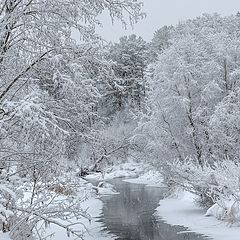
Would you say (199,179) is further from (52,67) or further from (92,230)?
(52,67)

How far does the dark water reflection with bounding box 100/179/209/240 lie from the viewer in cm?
1437

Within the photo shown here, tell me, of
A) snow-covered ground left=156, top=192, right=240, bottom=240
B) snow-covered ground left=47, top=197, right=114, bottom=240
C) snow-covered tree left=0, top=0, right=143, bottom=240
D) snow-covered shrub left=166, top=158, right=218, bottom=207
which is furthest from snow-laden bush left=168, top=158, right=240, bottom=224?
snow-covered tree left=0, top=0, right=143, bottom=240

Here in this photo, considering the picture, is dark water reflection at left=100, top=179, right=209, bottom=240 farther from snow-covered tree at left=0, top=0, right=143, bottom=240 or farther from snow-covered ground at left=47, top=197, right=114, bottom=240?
snow-covered tree at left=0, top=0, right=143, bottom=240

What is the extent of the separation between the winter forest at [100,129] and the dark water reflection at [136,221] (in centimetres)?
5

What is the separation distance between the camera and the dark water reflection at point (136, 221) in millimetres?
14367

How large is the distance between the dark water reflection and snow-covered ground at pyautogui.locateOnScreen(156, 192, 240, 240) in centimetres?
44

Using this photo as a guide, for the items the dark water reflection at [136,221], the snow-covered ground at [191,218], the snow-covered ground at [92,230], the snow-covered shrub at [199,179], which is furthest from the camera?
the snow-covered shrub at [199,179]

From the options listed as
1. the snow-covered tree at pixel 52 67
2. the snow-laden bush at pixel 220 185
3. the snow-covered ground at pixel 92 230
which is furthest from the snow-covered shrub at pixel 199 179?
the snow-covered tree at pixel 52 67

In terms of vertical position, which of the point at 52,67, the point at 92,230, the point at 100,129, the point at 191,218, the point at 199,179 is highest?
the point at 52,67

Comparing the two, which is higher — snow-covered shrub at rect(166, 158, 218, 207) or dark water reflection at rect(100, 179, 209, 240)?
snow-covered shrub at rect(166, 158, 218, 207)

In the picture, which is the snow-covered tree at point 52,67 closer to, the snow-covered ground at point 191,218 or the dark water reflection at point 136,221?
the snow-covered ground at point 191,218

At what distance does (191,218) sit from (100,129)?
11861 mm

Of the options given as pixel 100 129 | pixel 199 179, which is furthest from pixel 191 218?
pixel 100 129

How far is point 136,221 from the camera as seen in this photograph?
1770 cm
